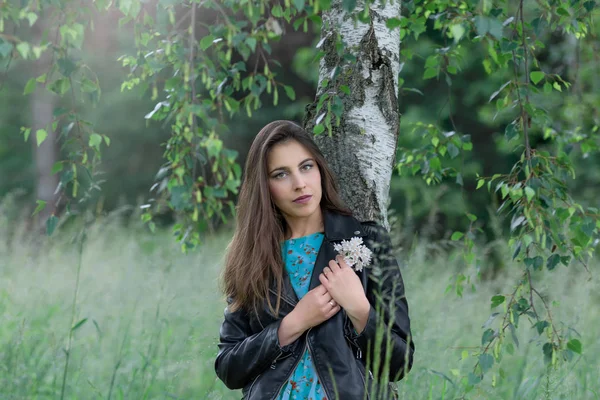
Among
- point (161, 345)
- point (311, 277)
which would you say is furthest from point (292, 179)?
point (161, 345)

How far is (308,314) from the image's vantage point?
2.19 m

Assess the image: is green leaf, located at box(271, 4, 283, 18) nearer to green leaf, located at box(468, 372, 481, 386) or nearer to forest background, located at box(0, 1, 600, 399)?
forest background, located at box(0, 1, 600, 399)

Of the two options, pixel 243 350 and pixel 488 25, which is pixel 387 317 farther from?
pixel 488 25

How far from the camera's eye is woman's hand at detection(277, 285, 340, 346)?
2.18 meters

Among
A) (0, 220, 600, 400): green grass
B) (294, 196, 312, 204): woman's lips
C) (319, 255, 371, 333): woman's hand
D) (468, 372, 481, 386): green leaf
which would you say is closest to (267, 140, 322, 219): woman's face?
(294, 196, 312, 204): woman's lips

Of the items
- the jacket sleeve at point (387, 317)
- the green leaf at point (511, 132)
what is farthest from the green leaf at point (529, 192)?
the jacket sleeve at point (387, 317)

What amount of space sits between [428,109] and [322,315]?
822 cm

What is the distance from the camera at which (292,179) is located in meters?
2.38

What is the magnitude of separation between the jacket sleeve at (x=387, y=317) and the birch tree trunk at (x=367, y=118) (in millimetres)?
330

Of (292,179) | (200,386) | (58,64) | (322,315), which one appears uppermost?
(58,64)

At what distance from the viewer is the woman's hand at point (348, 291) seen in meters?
2.16

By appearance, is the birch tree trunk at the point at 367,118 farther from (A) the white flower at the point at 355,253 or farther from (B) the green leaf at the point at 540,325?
(B) the green leaf at the point at 540,325

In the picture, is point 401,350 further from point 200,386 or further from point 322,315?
point 200,386

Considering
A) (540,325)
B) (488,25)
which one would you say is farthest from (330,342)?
(488,25)
